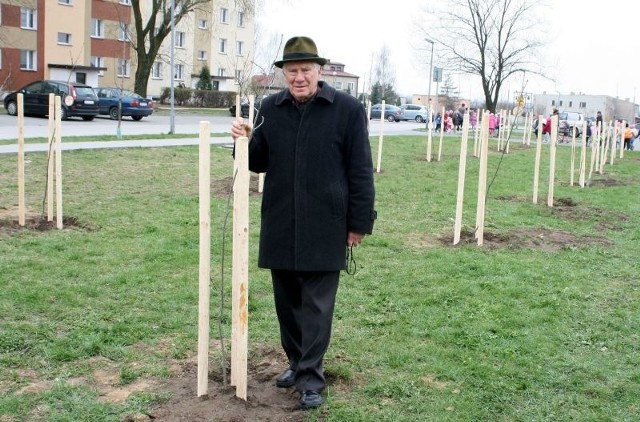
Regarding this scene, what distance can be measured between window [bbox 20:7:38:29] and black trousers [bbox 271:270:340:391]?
44821mm

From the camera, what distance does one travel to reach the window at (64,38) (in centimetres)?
4553

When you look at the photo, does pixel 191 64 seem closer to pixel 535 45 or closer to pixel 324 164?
pixel 535 45

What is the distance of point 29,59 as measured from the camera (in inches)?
1737

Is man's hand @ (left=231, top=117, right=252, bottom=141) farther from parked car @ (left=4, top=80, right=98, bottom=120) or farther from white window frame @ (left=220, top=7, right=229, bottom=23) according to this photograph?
white window frame @ (left=220, top=7, right=229, bottom=23)

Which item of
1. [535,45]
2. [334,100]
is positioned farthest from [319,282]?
[535,45]

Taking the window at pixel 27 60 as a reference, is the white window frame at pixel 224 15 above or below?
above

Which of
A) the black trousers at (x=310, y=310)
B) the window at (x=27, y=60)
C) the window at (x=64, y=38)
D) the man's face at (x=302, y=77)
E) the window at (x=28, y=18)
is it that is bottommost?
the black trousers at (x=310, y=310)

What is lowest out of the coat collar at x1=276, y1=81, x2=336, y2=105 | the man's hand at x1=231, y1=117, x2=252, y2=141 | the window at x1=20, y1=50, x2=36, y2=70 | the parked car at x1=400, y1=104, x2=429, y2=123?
the man's hand at x1=231, y1=117, x2=252, y2=141

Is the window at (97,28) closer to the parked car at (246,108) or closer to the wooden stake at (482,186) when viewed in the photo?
the parked car at (246,108)

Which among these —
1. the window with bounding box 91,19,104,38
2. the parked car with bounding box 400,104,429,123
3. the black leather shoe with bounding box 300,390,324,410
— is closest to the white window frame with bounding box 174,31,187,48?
the window with bounding box 91,19,104,38

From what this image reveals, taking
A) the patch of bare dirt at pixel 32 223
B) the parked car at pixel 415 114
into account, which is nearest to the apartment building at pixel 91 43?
the parked car at pixel 415 114

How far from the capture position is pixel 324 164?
3955mm

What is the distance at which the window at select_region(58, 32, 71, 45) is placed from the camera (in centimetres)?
4553

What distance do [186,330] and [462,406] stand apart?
214 cm
